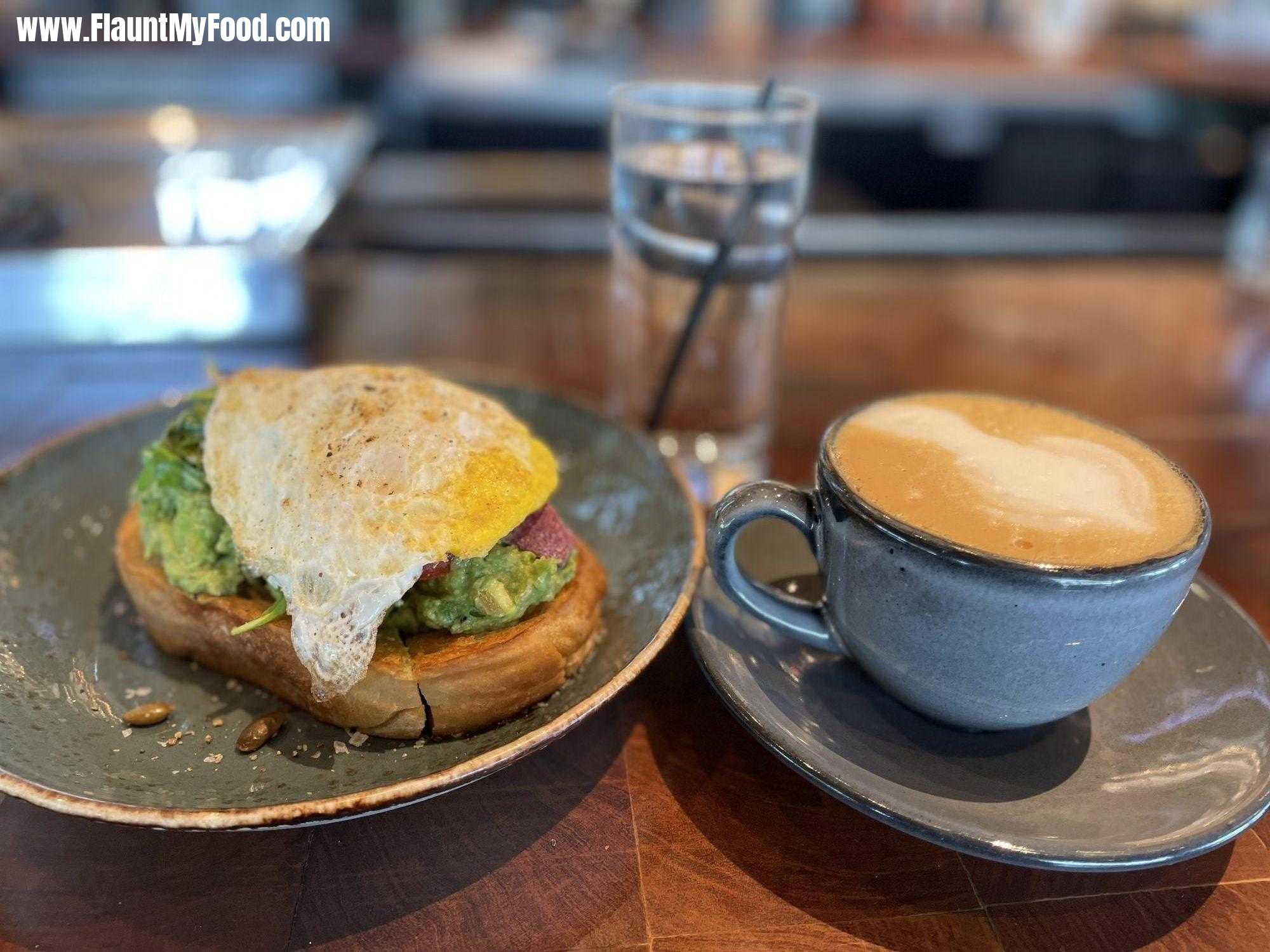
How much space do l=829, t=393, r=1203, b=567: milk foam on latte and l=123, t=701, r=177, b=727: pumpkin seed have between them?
711 millimetres

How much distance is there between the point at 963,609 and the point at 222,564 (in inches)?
29.8

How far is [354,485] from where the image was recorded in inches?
34.1

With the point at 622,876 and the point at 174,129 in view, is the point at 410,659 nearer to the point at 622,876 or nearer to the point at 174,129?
the point at 622,876

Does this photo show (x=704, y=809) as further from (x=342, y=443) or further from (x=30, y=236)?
(x=30, y=236)

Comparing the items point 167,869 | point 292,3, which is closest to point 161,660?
point 167,869

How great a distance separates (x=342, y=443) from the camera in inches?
35.9

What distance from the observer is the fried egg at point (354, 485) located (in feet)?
2.70

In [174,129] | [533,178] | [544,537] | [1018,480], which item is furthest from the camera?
[533,178]

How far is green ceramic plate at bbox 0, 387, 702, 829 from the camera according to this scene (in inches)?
29.4

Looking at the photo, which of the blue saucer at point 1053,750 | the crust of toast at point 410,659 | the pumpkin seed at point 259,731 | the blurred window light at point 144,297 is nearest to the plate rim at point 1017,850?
the blue saucer at point 1053,750

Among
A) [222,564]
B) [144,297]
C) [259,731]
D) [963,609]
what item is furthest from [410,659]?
[144,297]

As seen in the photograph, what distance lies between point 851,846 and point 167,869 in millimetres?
595

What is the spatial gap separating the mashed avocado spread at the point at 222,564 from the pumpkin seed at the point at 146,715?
0.40ft

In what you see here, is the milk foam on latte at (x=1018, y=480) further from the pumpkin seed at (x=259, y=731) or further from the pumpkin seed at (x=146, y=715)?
the pumpkin seed at (x=146, y=715)
